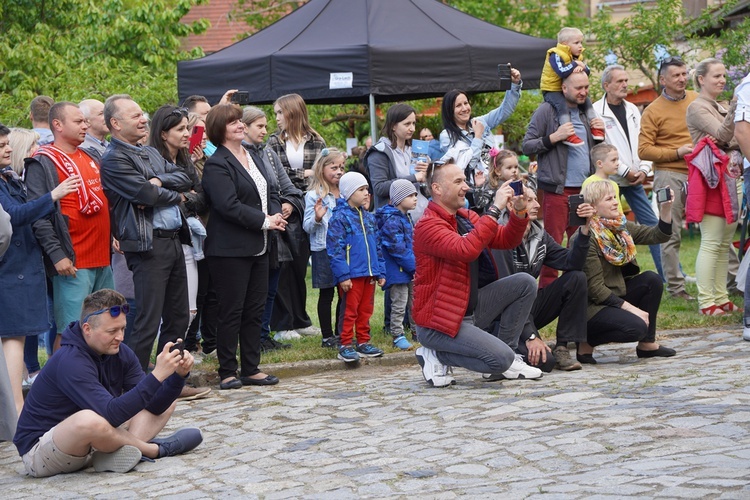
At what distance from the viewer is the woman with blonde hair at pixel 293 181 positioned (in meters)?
10.2

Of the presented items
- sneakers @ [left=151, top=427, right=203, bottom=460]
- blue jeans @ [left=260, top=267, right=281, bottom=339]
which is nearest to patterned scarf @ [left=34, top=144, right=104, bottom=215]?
blue jeans @ [left=260, top=267, right=281, bottom=339]

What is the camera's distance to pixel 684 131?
11.2 m

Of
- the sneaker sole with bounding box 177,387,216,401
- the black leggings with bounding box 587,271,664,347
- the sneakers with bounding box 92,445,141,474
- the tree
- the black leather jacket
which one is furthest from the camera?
the tree

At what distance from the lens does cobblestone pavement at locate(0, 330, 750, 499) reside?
5.58m

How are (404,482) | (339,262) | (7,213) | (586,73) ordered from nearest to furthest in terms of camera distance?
1. (404,482)
2. (7,213)
3. (339,262)
4. (586,73)

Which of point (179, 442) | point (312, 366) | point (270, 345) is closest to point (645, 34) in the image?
point (270, 345)

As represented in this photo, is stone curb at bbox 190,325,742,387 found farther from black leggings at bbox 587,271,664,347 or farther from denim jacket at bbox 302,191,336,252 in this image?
black leggings at bbox 587,271,664,347

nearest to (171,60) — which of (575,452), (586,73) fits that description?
(586,73)

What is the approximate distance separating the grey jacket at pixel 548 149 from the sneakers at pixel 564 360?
212 centimetres

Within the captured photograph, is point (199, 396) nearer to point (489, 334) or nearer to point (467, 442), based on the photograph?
point (489, 334)

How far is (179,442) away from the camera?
6625mm

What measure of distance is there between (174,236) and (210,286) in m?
1.63

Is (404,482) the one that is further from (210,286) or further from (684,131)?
(684,131)

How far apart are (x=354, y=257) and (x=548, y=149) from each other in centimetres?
220
